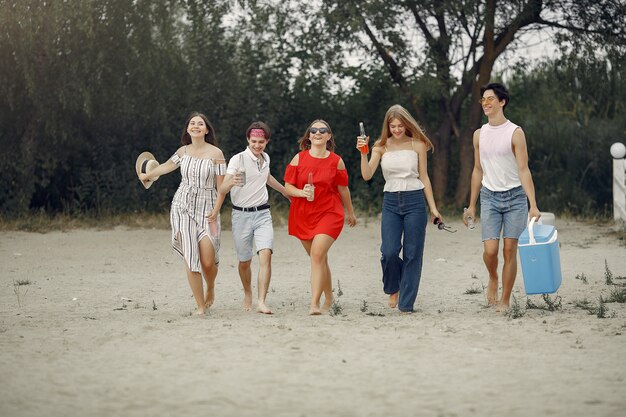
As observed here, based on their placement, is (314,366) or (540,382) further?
(314,366)

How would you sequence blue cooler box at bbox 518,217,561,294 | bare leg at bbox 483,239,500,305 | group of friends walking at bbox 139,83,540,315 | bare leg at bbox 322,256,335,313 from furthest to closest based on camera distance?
bare leg at bbox 322,256,335,313
bare leg at bbox 483,239,500,305
group of friends walking at bbox 139,83,540,315
blue cooler box at bbox 518,217,561,294

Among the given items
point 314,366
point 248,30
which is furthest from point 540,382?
point 248,30

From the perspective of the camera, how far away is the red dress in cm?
894

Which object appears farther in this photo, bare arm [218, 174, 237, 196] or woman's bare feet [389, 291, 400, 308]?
woman's bare feet [389, 291, 400, 308]

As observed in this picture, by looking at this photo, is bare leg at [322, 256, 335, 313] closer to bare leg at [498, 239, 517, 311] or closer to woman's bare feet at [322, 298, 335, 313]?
woman's bare feet at [322, 298, 335, 313]

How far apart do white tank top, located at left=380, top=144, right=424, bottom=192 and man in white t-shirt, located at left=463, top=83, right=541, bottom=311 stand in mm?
504

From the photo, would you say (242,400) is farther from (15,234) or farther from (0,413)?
(15,234)

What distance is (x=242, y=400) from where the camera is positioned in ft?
19.1

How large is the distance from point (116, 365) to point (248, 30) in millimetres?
12944

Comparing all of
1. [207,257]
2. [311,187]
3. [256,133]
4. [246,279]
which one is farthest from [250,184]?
[246,279]

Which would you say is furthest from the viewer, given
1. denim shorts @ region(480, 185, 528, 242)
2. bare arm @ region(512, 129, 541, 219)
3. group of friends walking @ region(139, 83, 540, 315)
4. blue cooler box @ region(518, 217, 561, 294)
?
group of friends walking @ region(139, 83, 540, 315)

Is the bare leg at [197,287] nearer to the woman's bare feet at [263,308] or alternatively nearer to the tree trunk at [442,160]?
the woman's bare feet at [263,308]

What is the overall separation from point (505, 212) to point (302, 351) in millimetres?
2424

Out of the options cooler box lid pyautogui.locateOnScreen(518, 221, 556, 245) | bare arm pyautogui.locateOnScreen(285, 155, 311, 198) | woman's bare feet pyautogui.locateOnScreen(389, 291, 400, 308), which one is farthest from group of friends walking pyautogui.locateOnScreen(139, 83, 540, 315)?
woman's bare feet pyautogui.locateOnScreen(389, 291, 400, 308)
